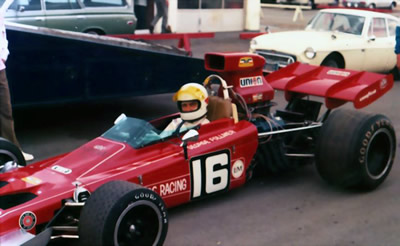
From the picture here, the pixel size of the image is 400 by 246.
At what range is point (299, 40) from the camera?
1109 centimetres

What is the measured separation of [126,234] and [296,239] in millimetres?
1504

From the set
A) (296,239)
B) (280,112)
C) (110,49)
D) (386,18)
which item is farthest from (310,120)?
(386,18)

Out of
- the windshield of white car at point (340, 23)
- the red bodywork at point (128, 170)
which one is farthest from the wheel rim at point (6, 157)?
the windshield of white car at point (340, 23)

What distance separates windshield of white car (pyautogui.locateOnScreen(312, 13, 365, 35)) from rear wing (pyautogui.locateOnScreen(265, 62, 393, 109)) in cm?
509

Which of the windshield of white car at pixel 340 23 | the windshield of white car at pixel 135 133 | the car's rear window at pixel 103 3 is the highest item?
the car's rear window at pixel 103 3

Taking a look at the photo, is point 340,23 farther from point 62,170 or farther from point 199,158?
point 62,170

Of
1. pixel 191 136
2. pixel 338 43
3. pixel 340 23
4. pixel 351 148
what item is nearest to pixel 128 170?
pixel 191 136

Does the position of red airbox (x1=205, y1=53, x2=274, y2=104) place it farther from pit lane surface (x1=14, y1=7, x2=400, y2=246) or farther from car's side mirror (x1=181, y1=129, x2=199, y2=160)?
car's side mirror (x1=181, y1=129, x2=199, y2=160)

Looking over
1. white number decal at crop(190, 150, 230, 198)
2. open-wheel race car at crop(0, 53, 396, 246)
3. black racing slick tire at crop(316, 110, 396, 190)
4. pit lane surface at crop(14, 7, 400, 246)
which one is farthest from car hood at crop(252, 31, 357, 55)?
white number decal at crop(190, 150, 230, 198)

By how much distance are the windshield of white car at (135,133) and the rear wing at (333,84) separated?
1985 mm

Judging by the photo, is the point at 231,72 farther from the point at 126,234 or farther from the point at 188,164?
the point at 126,234

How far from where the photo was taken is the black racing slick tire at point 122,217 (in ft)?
12.5

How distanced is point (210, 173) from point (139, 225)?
115 cm

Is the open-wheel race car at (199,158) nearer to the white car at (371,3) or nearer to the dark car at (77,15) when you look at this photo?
the dark car at (77,15)
